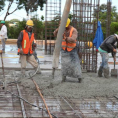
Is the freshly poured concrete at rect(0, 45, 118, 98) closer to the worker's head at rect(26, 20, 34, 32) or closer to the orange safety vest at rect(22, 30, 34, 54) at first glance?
the orange safety vest at rect(22, 30, 34, 54)

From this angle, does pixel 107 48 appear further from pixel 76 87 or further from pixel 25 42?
pixel 25 42

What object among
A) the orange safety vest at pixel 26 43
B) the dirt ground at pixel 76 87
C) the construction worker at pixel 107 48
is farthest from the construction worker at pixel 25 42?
the construction worker at pixel 107 48

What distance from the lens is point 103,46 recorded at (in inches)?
387

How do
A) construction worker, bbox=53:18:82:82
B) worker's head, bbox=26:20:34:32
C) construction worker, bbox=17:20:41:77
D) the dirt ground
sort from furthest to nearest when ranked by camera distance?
construction worker, bbox=17:20:41:77 → worker's head, bbox=26:20:34:32 → construction worker, bbox=53:18:82:82 → the dirt ground

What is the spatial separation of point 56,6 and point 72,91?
10784 millimetres

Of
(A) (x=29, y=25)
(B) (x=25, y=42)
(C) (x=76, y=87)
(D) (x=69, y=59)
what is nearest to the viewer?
(C) (x=76, y=87)

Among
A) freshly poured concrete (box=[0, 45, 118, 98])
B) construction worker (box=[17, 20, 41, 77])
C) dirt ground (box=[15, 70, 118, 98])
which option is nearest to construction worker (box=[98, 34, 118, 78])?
freshly poured concrete (box=[0, 45, 118, 98])

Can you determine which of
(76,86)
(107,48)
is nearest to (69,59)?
(76,86)

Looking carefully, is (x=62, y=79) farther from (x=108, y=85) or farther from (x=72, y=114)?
(x=72, y=114)

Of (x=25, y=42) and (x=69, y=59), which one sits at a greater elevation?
(x=25, y=42)

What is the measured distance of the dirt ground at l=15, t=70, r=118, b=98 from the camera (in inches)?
293

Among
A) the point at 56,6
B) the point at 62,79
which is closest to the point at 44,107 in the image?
the point at 62,79

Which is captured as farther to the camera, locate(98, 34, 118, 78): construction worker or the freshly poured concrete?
locate(98, 34, 118, 78): construction worker

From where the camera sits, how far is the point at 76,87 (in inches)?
316
